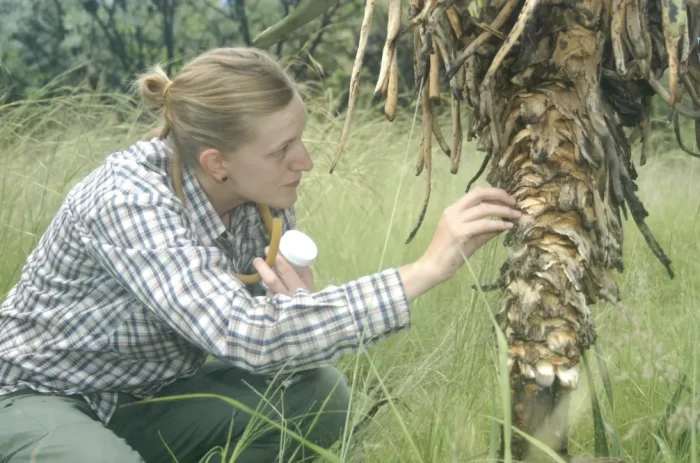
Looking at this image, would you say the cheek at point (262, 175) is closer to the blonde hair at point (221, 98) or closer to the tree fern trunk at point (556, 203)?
the blonde hair at point (221, 98)

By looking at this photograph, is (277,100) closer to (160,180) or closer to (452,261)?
(160,180)

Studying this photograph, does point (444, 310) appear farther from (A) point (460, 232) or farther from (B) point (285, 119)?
(A) point (460, 232)

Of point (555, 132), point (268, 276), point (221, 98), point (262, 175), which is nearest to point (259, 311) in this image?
point (268, 276)

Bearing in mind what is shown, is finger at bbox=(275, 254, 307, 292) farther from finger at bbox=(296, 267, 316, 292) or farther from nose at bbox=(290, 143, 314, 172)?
nose at bbox=(290, 143, 314, 172)

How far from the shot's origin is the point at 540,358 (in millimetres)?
1477

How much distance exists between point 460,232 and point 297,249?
2.08ft

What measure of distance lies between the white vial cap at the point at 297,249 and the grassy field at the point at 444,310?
0.81 feet

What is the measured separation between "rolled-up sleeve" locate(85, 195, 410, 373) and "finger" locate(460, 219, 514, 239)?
173 millimetres

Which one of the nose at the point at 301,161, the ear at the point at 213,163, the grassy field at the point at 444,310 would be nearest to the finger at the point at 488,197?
the grassy field at the point at 444,310

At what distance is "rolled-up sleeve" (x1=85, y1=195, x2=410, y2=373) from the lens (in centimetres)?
171

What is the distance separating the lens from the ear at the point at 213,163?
6.56ft

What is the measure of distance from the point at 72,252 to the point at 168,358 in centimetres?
33

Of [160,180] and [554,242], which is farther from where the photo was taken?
[160,180]

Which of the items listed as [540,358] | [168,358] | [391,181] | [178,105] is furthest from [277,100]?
[391,181]
